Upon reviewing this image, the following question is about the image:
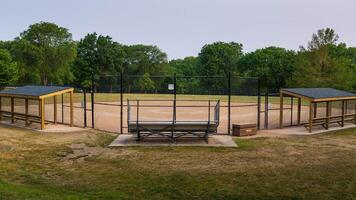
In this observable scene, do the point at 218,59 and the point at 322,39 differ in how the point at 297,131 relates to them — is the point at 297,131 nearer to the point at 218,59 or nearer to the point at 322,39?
the point at 322,39

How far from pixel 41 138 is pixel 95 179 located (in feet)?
23.1

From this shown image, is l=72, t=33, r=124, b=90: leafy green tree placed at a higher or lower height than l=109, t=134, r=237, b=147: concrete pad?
higher

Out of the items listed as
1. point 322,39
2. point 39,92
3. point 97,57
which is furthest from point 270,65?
point 39,92

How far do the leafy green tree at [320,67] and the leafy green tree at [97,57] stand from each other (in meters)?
35.8

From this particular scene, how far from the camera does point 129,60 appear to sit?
265ft

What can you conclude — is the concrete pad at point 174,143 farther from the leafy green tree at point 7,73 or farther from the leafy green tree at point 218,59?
the leafy green tree at point 218,59

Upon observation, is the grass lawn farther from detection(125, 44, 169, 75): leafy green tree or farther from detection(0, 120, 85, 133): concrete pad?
detection(125, 44, 169, 75): leafy green tree

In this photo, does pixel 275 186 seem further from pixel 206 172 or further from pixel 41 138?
pixel 41 138

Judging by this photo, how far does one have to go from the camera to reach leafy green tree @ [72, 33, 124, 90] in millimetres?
68312

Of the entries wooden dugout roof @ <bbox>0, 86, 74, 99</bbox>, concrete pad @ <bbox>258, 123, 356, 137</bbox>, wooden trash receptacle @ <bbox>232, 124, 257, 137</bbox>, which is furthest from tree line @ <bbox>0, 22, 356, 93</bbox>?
wooden trash receptacle @ <bbox>232, 124, 257, 137</bbox>

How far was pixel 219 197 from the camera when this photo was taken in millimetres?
7043

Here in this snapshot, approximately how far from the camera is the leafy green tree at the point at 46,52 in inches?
2621

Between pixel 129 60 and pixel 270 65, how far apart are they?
102 ft

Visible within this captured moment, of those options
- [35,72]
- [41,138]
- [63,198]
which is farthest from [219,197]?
[35,72]
